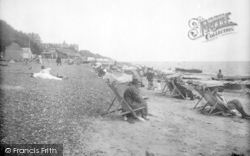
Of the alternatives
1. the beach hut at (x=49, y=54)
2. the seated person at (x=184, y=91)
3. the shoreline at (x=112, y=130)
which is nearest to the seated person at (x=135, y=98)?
the shoreline at (x=112, y=130)

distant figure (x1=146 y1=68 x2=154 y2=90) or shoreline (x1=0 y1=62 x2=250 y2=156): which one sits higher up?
distant figure (x1=146 y1=68 x2=154 y2=90)

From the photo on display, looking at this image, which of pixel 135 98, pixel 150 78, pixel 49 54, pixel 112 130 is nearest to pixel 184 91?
pixel 150 78

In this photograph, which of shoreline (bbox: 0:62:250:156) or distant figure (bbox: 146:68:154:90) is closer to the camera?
shoreline (bbox: 0:62:250:156)

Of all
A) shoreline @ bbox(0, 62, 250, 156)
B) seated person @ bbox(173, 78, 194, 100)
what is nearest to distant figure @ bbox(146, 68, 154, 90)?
seated person @ bbox(173, 78, 194, 100)

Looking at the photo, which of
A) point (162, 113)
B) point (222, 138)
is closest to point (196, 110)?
point (162, 113)

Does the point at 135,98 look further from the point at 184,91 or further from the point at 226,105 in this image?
the point at 184,91

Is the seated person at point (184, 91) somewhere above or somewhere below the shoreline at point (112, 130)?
above

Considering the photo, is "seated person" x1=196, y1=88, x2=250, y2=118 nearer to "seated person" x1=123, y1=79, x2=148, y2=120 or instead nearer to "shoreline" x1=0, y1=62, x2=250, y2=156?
"shoreline" x1=0, y1=62, x2=250, y2=156

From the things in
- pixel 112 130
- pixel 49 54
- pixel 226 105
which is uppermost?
pixel 49 54

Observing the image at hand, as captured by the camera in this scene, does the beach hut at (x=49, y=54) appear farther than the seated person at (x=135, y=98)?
Yes

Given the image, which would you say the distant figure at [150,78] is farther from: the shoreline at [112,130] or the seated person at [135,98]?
the seated person at [135,98]

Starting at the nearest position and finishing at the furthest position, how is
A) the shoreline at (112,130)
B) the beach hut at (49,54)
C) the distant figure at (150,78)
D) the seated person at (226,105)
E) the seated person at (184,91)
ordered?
the shoreline at (112,130) → the seated person at (226,105) → the seated person at (184,91) → the distant figure at (150,78) → the beach hut at (49,54)

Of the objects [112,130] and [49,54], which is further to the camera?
[49,54]

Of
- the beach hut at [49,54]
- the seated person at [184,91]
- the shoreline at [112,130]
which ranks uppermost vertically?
the beach hut at [49,54]
